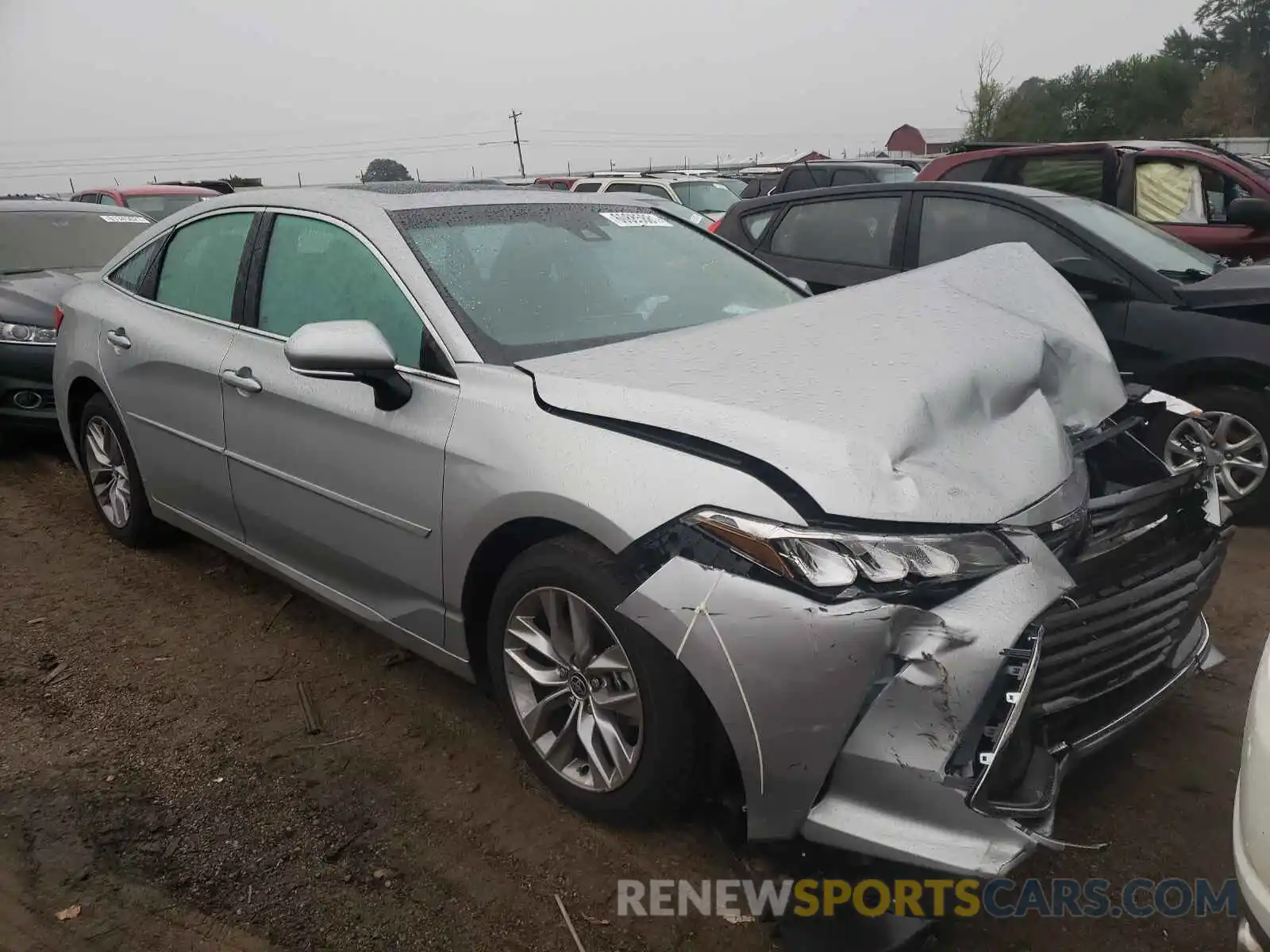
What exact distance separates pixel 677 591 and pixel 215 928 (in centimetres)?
134

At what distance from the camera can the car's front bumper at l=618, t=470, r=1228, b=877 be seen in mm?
1921

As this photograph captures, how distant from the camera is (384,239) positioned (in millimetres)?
2961

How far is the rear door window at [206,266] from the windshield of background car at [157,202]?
8.97m

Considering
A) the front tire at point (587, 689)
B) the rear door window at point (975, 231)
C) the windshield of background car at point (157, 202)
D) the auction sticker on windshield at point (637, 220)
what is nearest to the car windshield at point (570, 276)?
the auction sticker on windshield at point (637, 220)

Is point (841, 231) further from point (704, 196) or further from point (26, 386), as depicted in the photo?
point (704, 196)

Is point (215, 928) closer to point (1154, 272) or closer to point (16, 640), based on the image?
point (16, 640)

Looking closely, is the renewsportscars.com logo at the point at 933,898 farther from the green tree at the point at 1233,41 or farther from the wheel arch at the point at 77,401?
the green tree at the point at 1233,41

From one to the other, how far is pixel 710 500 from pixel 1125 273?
3.71 m

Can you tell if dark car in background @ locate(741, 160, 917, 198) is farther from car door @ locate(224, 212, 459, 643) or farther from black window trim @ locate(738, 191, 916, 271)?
car door @ locate(224, 212, 459, 643)

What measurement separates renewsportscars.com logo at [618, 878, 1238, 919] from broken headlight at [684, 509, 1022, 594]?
72cm

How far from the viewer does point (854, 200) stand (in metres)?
5.86

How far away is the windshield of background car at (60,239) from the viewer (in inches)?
270

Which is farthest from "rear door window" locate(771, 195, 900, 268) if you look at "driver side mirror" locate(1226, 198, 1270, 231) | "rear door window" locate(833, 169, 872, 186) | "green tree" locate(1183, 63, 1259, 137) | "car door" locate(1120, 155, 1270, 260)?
"green tree" locate(1183, 63, 1259, 137)

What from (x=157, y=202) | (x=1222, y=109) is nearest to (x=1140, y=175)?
(x=157, y=202)
